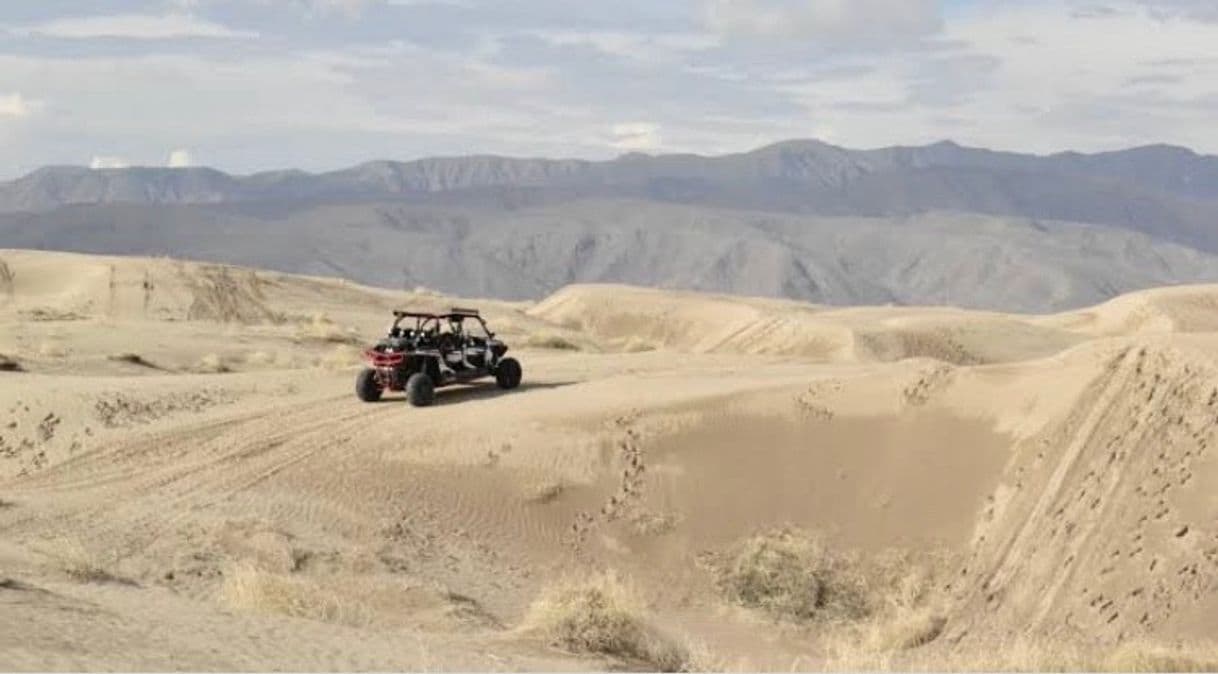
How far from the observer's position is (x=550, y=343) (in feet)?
138

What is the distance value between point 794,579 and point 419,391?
8384 mm

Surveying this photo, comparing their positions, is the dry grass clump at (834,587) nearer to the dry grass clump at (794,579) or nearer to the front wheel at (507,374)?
the dry grass clump at (794,579)

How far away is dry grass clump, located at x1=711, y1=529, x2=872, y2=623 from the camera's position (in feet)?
55.1

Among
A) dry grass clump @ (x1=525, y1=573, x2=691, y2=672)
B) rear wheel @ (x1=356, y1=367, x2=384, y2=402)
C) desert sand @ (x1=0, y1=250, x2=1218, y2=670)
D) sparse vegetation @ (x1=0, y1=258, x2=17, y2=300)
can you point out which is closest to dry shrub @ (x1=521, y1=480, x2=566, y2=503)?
desert sand @ (x1=0, y1=250, x2=1218, y2=670)

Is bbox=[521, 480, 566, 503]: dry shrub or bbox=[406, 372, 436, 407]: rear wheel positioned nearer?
bbox=[521, 480, 566, 503]: dry shrub

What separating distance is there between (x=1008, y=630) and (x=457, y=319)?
1254 centimetres

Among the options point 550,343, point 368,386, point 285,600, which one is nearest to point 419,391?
point 368,386

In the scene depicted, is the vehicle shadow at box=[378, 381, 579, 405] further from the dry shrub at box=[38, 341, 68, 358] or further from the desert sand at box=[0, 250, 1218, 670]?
the dry shrub at box=[38, 341, 68, 358]

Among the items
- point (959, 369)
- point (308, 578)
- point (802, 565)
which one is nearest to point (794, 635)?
point (802, 565)

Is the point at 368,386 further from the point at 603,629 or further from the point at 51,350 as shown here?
the point at 603,629

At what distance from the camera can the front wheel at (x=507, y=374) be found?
25.3m

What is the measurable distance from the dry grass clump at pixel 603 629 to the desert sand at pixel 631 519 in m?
0.03

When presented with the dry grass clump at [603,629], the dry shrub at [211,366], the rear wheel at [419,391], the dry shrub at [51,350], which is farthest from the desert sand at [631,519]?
the dry shrub at [211,366]

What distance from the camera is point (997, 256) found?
629 ft
